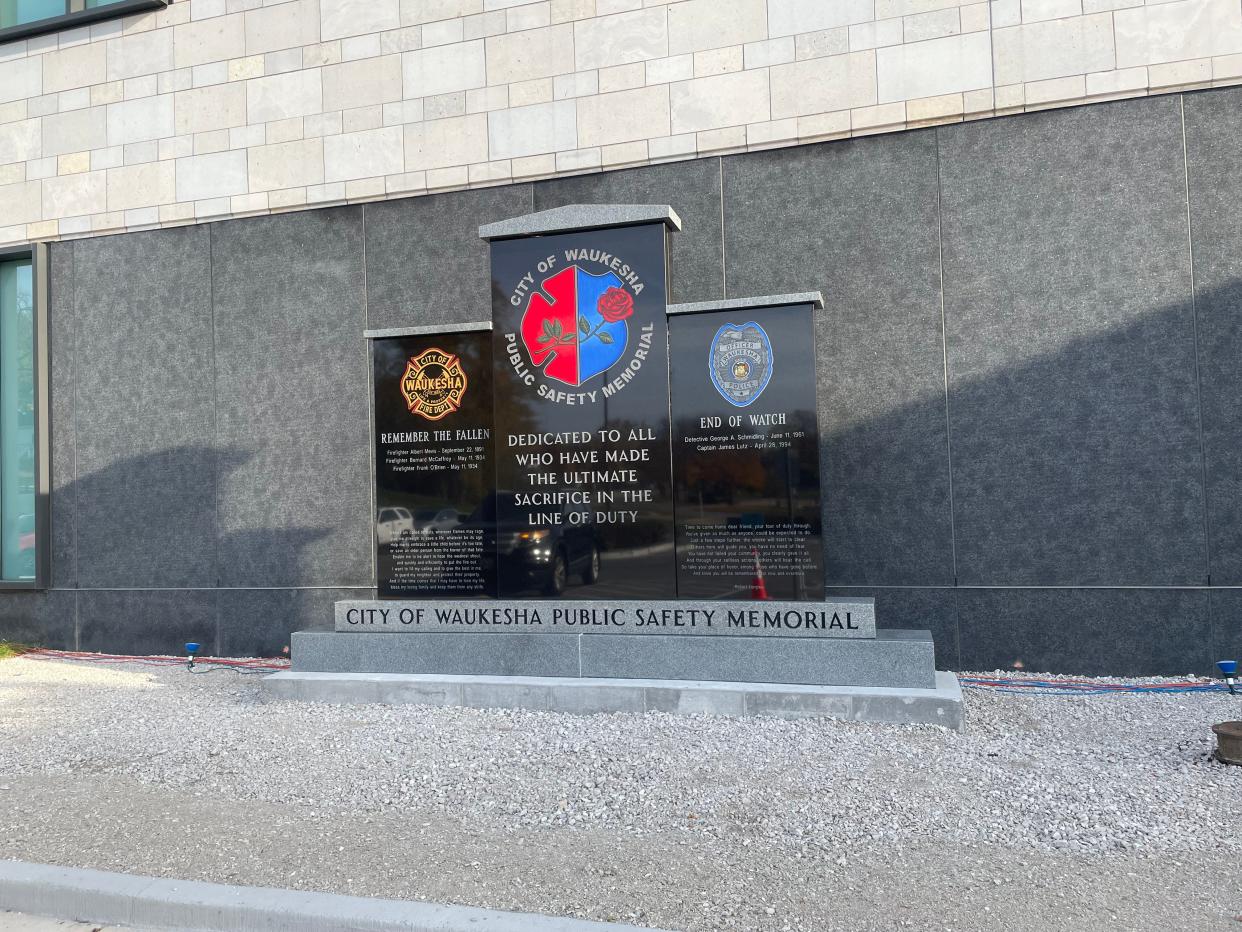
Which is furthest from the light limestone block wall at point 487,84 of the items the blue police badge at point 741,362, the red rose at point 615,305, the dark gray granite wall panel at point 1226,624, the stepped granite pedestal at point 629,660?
the stepped granite pedestal at point 629,660

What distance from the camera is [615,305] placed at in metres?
7.92

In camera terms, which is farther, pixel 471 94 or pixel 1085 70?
pixel 471 94

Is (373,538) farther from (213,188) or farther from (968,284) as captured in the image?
(968,284)

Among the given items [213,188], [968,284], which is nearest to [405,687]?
[968,284]

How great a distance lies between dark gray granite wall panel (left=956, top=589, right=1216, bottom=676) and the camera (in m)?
8.45

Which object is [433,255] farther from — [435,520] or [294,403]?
[435,520]

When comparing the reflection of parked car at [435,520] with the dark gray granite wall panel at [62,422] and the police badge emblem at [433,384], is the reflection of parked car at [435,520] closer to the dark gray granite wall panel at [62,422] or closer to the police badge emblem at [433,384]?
the police badge emblem at [433,384]

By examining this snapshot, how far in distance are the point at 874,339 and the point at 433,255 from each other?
4555 millimetres

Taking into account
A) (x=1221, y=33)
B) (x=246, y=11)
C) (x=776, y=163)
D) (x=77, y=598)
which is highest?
(x=246, y=11)

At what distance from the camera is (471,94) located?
10.6 m

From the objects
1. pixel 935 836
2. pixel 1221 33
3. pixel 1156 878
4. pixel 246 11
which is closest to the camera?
pixel 1156 878

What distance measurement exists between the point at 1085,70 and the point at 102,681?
10402mm

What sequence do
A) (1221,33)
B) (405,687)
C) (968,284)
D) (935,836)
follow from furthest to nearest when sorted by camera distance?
(968,284) → (1221,33) → (405,687) → (935,836)

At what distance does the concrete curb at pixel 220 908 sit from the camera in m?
3.87
